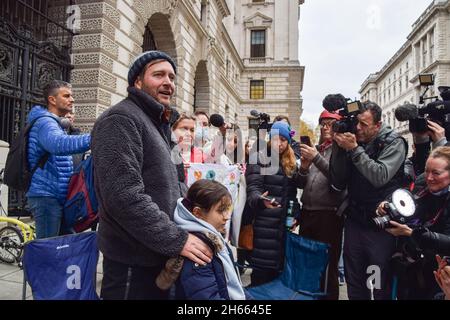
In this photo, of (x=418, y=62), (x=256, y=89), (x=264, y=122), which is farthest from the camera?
(x=418, y=62)

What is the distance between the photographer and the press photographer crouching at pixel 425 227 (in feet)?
7.80

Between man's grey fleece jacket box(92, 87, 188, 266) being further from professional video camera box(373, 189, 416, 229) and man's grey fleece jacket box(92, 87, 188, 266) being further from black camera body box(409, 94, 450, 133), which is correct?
black camera body box(409, 94, 450, 133)

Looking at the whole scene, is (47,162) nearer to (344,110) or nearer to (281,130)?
(281,130)

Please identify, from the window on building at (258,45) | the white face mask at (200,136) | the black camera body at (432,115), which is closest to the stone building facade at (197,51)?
the window on building at (258,45)

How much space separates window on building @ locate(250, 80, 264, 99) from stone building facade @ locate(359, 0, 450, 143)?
560 inches

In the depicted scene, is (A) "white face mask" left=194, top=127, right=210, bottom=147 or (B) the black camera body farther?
(A) "white face mask" left=194, top=127, right=210, bottom=147

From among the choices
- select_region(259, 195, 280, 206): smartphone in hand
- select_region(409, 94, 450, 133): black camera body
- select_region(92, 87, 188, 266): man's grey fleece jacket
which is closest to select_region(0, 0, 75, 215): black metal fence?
select_region(259, 195, 280, 206): smartphone in hand

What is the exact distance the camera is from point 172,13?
11.5 meters

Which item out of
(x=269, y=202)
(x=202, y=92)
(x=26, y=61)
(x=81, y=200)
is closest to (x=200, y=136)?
(x=269, y=202)

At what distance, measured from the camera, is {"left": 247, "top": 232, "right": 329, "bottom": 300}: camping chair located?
3510 millimetres

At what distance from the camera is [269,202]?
3.60m

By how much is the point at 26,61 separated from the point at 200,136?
435cm

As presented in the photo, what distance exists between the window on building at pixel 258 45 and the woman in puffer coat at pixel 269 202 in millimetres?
33874
